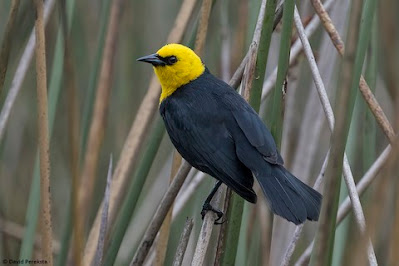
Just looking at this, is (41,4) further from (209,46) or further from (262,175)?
(209,46)

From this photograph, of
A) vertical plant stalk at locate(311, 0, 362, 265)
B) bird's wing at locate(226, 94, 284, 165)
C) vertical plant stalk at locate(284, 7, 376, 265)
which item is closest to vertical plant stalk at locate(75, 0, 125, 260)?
bird's wing at locate(226, 94, 284, 165)

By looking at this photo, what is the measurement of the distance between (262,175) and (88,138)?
61cm

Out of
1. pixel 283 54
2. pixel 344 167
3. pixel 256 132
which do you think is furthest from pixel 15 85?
pixel 344 167

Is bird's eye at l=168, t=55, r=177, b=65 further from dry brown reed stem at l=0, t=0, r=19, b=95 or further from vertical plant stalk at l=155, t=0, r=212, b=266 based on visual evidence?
dry brown reed stem at l=0, t=0, r=19, b=95

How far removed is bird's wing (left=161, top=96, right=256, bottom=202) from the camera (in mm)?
1506

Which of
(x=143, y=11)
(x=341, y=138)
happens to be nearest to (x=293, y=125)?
(x=143, y=11)

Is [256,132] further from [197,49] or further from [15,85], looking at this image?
[15,85]

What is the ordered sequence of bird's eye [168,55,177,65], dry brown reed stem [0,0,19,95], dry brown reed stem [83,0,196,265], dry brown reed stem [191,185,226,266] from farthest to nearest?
bird's eye [168,55,177,65]
dry brown reed stem [83,0,196,265]
dry brown reed stem [191,185,226,266]
dry brown reed stem [0,0,19,95]

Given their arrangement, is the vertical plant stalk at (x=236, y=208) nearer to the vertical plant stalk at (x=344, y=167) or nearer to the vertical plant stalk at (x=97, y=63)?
the vertical plant stalk at (x=344, y=167)

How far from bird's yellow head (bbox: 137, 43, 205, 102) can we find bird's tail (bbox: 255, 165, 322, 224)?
47 cm

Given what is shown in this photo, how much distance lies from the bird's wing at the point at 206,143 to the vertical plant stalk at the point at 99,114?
20 centimetres

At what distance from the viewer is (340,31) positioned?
1.94 m

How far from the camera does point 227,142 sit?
159 centimetres

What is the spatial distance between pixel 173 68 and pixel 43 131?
0.62 m
